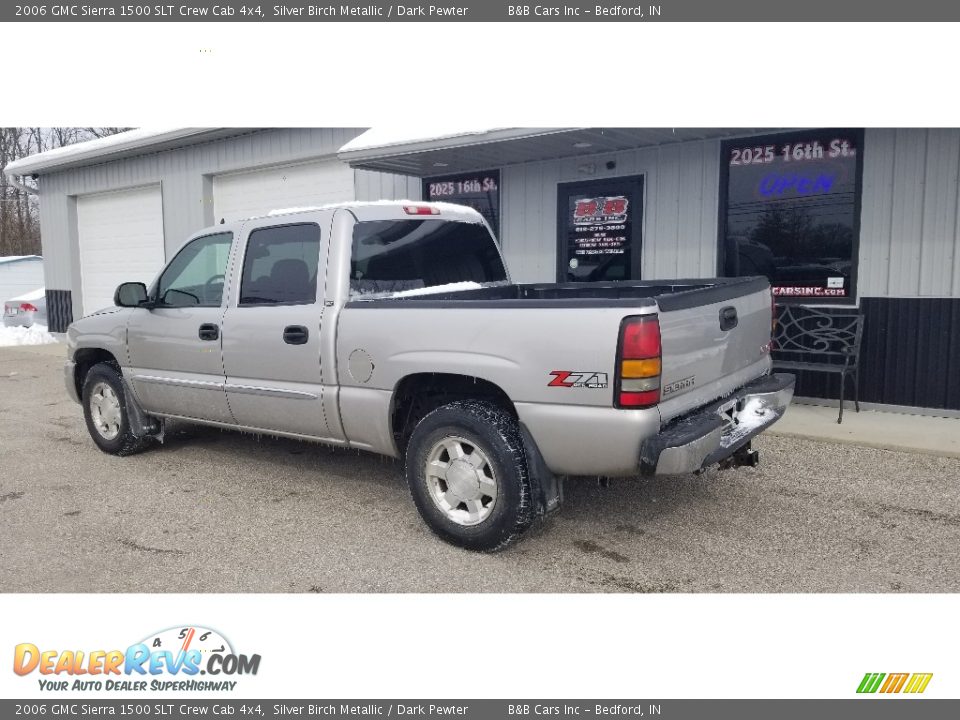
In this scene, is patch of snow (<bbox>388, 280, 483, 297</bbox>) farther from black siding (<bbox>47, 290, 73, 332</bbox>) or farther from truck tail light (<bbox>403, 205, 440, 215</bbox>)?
black siding (<bbox>47, 290, 73, 332</bbox>)

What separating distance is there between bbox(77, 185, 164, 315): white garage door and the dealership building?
3987 mm

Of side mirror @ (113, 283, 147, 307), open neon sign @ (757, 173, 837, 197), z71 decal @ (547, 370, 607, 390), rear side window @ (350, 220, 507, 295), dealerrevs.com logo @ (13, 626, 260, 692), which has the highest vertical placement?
open neon sign @ (757, 173, 837, 197)

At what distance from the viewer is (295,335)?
15.2ft

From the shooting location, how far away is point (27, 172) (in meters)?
16.7

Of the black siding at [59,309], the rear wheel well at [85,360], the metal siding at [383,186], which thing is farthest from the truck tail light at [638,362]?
the black siding at [59,309]

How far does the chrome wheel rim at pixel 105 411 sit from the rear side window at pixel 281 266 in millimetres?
1936

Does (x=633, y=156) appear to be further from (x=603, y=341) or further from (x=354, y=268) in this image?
(x=603, y=341)

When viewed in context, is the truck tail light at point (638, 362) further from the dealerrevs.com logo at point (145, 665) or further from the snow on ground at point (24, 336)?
the snow on ground at point (24, 336)

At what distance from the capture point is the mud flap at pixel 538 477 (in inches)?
147

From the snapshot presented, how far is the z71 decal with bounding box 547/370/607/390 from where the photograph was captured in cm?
343

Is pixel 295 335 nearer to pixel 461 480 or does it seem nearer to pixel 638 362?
pixel 461 480

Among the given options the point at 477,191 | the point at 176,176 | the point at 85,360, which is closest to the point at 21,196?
the point at 176,176

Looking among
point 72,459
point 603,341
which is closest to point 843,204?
point 603,341

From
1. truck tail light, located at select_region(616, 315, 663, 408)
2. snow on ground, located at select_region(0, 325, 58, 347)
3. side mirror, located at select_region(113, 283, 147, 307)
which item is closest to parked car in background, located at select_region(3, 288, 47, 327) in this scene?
snow on ground, located at select_region(0, 325, 58, 347)
